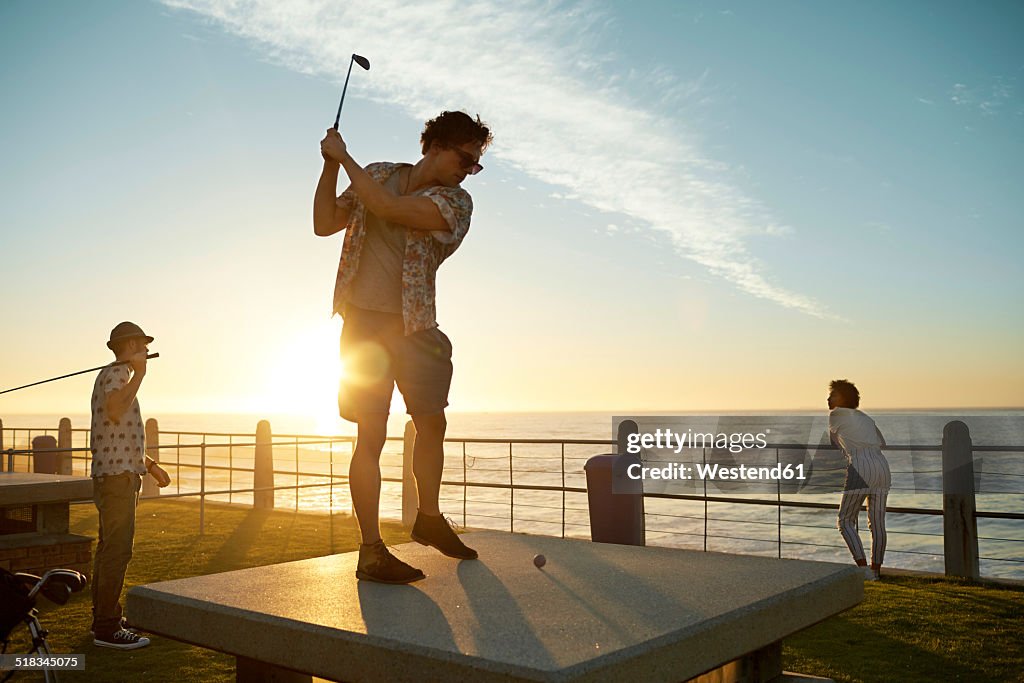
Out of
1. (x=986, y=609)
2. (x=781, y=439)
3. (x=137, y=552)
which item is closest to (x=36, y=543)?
(x=137, y=552)

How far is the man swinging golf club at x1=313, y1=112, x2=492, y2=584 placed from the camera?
2734mm

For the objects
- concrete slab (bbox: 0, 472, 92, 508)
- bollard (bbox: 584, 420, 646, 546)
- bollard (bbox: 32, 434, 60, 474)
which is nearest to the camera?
bollard (bbox: 584, 420, 646, 546)

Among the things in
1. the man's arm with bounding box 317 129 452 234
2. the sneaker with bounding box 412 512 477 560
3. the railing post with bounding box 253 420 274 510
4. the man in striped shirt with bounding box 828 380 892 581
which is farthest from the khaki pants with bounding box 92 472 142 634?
the railing post with bounding box 253 420 274 510

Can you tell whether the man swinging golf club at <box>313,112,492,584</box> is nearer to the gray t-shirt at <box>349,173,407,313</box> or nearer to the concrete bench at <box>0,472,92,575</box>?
the gray t-shirt at <box>349,173,407,313</box>

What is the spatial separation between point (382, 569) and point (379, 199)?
48.6 inches

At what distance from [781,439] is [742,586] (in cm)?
5741

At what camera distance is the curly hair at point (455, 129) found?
2924mm

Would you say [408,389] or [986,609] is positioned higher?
[408,389]

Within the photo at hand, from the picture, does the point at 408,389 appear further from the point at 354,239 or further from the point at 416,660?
the point at 416,660

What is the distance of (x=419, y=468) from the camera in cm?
302

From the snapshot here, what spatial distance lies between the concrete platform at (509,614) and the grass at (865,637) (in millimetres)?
2067

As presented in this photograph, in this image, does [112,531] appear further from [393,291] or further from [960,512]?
[960,512]

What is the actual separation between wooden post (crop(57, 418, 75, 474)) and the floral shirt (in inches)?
577

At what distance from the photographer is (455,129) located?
293cm
